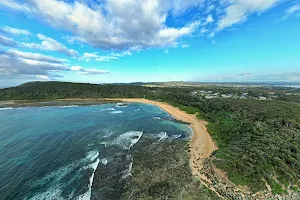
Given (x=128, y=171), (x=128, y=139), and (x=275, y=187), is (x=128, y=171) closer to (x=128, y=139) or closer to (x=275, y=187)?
(x=128, y=139)

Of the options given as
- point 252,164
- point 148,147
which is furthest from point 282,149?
point 148,147

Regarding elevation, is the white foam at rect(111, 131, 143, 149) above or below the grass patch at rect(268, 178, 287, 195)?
above

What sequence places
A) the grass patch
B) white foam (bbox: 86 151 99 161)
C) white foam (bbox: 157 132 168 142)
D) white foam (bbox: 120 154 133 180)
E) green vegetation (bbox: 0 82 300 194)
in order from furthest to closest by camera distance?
white foam (bbox: 157 132 168 142) → white foam (bbox: 86 151 99 161) → white foam (bbox: 120 154 133 180) → green vegetation (bbox: 0 82 300 194) → the grass patch

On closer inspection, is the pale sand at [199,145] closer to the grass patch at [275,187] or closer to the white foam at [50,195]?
the grass patch at [275,187]

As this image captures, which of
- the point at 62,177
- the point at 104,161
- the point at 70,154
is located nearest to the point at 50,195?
the point at 62,177

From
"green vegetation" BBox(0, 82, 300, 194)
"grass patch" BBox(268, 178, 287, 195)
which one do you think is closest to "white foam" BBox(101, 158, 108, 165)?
"green vegetation" BBox(0, 82, 300, 194)

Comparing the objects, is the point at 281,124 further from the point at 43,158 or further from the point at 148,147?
the point at 43,158

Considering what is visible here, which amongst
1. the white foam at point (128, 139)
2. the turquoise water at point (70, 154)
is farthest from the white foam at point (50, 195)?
the white foam at point (128, 139)

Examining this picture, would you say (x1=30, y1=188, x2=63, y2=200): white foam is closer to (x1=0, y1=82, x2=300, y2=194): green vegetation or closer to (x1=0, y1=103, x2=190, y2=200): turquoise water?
(x1=0, y1=103, x2=190, y2=200): turquoise water
